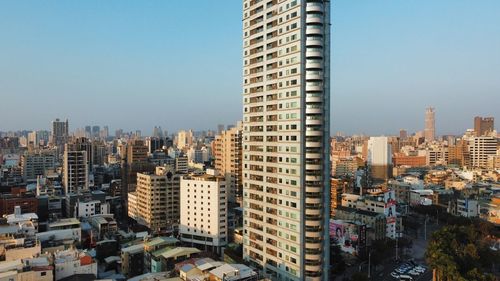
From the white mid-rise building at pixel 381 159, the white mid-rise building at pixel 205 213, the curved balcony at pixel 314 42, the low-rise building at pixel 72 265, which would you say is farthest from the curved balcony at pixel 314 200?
the white mid-rise building at pixel 381 159

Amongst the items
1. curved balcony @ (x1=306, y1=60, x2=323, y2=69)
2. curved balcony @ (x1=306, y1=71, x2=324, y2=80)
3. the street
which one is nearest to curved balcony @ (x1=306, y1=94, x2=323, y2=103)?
curved balcony @ (x1=306, y1=71, x2=324, y2=80)

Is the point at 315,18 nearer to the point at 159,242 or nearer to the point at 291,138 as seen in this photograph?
the point at 291,138

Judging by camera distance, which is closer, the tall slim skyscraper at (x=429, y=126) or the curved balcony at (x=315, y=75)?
the curved balcony at (x=315, y=75)

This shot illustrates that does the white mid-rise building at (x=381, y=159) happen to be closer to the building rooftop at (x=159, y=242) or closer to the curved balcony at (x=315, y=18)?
the building rooftop at (x=159, y=242)

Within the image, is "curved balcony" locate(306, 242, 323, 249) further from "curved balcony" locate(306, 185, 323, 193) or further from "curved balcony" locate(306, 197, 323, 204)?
"curved balcony" locate(306, 185, 323, 193)

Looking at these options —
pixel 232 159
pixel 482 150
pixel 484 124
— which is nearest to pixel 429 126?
pixel 484 124

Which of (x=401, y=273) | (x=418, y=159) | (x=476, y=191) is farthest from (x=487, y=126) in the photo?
(x=401, y=273)
